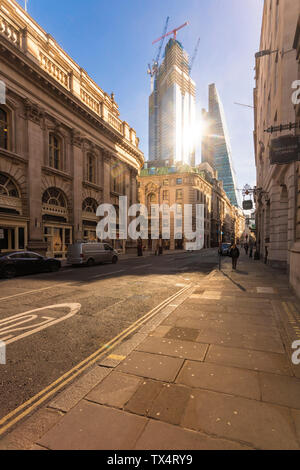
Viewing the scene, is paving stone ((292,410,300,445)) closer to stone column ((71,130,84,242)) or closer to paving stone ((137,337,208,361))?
paving stone ((137,337,208,361))

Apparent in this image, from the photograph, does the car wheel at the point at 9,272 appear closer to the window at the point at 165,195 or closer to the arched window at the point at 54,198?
the arched window at the point at 54,198

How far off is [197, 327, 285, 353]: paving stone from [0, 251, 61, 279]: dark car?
11.1 m

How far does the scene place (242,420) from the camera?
2408mm

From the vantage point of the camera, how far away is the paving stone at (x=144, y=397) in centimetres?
259

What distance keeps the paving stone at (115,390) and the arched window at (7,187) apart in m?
18.4

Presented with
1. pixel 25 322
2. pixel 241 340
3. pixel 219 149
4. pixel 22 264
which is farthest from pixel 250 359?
pixel 219 149

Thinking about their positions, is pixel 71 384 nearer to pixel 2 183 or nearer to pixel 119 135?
pixel 2 183

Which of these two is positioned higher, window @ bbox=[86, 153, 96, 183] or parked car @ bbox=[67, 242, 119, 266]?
window @ bbox=[86, 153, 96, 183]

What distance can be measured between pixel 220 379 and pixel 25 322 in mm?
4683

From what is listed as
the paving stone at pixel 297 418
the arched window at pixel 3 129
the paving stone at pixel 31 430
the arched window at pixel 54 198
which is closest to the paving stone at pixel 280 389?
the paving stone at pixel 297 418

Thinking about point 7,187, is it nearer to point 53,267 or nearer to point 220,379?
point 53,267

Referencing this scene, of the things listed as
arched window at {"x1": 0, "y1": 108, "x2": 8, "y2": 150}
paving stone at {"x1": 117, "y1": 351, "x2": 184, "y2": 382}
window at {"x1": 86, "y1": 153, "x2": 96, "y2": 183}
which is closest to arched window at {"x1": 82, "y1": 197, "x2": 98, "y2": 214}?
window at {"x1": 86, "y1": 153, "x2": 96, "y2": 183}

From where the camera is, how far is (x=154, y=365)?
11.6ft

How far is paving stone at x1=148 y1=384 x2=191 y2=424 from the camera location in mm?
2465
